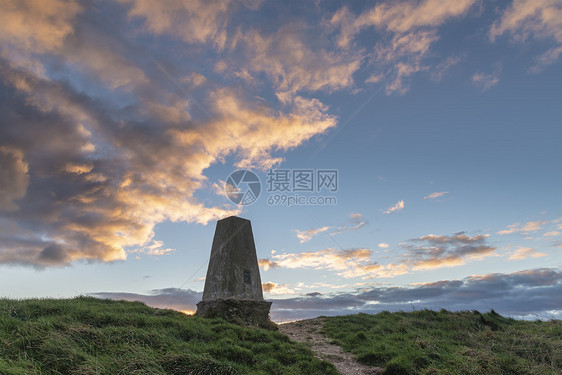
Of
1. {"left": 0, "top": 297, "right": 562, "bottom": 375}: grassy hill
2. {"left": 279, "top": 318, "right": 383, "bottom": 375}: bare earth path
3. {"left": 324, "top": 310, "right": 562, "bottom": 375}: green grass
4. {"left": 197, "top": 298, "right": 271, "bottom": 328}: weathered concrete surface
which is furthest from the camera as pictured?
{"left": 197, "top": 298, "right": 271, "bottom": 328}: weathered concrete surface

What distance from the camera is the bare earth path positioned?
10.3 meters

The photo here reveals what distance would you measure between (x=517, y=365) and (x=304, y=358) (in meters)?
6.54

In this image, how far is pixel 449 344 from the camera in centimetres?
1226

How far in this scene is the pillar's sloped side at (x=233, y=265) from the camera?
1698 cm

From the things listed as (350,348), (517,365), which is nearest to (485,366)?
(517,365)

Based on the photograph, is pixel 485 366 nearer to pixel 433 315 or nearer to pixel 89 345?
pixel 433 315

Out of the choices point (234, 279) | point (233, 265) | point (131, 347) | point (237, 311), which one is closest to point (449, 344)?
point (237, 311)

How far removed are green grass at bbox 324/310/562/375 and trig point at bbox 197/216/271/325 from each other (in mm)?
4465

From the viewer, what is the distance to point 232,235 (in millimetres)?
18594

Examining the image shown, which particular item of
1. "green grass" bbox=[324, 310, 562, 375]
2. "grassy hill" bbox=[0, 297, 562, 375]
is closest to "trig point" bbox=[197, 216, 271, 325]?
"grassy hill" bbox=[0, 297, 562, 375]

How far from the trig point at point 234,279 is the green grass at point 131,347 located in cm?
398

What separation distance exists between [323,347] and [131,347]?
8.51 metres

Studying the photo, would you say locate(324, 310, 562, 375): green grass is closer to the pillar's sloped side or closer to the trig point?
the trig point

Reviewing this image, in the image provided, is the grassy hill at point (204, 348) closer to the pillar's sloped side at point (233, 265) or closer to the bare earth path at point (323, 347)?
the bare earth path at point (323, 347)
